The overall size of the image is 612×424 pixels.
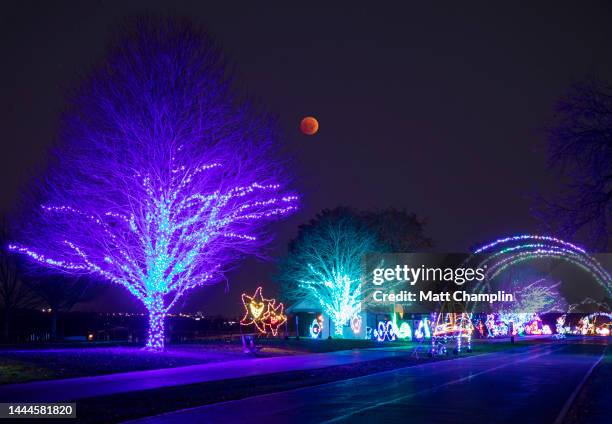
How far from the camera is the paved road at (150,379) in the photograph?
1685 centimetres

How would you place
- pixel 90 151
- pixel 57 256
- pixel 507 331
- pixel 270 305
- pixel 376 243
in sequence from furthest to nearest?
pixel 507 331 < pixel 376 243 < pixel 270 305 < pixel 57 256 < pixel 90 151

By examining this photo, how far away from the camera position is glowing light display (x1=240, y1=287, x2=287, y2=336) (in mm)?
53188

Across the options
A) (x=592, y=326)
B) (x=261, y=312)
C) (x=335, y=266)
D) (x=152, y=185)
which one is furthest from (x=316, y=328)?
(x=592, y=326)

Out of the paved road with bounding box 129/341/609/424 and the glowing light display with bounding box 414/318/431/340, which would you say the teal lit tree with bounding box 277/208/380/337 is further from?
the paved road with bounding box 129/341/609/424

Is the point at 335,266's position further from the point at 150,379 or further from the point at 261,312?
the point at 150,379

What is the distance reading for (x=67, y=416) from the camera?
45.6ft

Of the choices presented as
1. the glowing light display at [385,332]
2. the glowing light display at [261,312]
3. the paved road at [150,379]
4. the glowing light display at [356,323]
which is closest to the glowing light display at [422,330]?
the glowing light display at [385,332]

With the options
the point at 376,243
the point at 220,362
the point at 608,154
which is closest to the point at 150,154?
the point at 220,362

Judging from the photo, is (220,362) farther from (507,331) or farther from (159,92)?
(507,331)

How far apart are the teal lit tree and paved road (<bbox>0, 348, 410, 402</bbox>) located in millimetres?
23749

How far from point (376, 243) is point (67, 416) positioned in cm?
4796

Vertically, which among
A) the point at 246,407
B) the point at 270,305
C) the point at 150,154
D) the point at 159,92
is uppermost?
the point at 159,92

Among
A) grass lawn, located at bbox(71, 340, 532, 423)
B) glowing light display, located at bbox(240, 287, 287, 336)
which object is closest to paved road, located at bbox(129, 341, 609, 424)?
grass lawn, located at bbox(71, 340, 532, 423)

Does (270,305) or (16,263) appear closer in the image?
(16,263)
